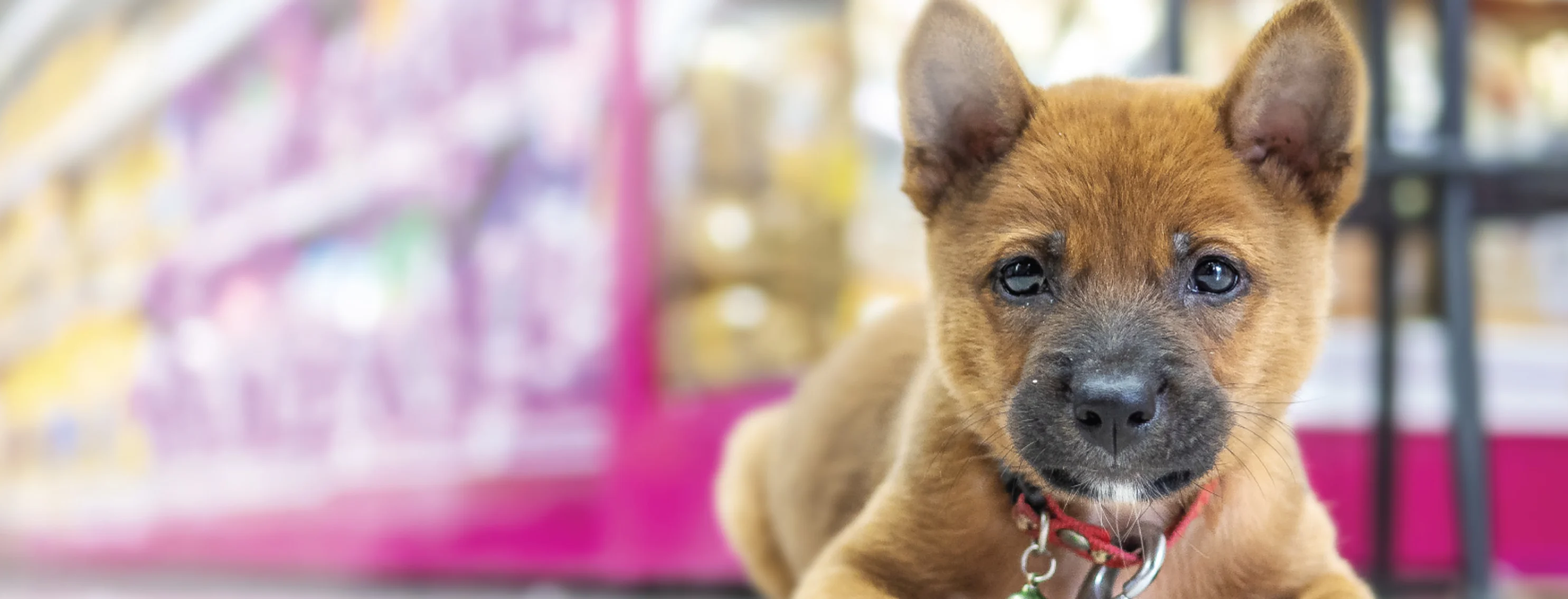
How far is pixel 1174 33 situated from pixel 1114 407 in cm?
103

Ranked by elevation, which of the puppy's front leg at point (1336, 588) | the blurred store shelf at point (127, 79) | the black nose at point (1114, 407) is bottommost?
the puppy's front leg at point (1336, 588)

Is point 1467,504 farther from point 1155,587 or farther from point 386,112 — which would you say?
point 386,112

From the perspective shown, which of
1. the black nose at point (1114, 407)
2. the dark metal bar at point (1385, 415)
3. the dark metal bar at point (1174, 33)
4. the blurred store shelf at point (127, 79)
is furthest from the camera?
the blurred store shelf at point (127, 79)

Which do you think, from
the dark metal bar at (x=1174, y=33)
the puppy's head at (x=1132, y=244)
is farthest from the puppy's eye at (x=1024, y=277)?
the dark metal bar at (x=1174, y=33)

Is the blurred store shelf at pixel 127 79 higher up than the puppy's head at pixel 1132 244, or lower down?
higher up

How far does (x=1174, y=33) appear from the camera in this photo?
188 cm

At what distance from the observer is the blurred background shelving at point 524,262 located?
3.08m

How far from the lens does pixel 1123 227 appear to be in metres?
1.11

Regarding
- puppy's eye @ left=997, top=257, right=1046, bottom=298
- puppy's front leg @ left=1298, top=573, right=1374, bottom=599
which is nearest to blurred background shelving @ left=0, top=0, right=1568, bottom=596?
puppy's front leg @ left=1298, top=573, right=1374, bottom=599

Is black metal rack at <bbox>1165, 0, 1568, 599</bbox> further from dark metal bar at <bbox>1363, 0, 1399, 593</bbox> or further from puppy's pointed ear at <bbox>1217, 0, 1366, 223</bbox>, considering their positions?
puppy's pointed ear at <bbox>1217, 0, 1366, 223</bbox>

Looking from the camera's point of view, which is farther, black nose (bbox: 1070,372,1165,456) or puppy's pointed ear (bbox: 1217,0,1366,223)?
puppy's pointed ear (bbox: 1217,0,1366,223)

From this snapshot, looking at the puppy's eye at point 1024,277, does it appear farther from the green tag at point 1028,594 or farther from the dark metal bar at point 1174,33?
the dark metal bar at point 1174,33

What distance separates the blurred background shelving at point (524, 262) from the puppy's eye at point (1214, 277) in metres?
1.27

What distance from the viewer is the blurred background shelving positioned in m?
3.08
